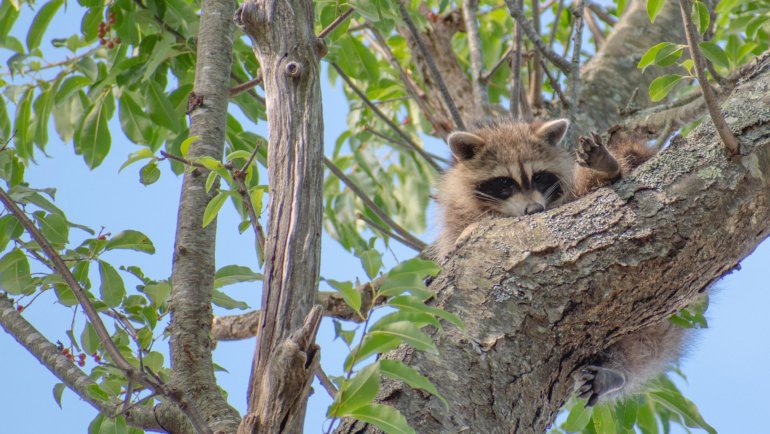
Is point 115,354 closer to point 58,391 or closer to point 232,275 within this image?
point 58,391

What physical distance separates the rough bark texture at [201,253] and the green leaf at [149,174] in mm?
92

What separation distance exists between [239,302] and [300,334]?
3.43 ft

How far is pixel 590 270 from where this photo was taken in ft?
6.41

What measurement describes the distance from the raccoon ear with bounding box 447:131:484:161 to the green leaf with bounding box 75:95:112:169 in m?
1.45

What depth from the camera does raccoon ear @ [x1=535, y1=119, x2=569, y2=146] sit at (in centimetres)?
350

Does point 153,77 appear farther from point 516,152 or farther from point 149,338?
point 516,152

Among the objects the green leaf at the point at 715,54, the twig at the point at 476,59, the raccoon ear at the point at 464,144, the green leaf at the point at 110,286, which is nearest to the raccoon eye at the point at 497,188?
the raccoon ear at the point at 464,144

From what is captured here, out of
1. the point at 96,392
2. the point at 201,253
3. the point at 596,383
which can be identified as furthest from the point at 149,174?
the point at 596,383

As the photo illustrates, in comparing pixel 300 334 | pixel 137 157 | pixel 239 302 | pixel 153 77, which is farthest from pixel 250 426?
pixel 153 77

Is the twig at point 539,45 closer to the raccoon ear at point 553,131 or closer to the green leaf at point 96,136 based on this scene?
the raccoon ear at point 553,131

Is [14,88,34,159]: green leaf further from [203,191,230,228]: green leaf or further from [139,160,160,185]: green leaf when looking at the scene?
[203,191,230,228]: green leaf

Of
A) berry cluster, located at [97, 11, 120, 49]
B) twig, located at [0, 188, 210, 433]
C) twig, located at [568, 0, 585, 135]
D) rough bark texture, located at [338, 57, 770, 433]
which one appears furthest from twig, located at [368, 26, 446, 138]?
twig, located at [0, 188, 210, 433]

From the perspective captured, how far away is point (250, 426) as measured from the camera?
139cm

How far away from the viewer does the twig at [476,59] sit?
375 centimetres
